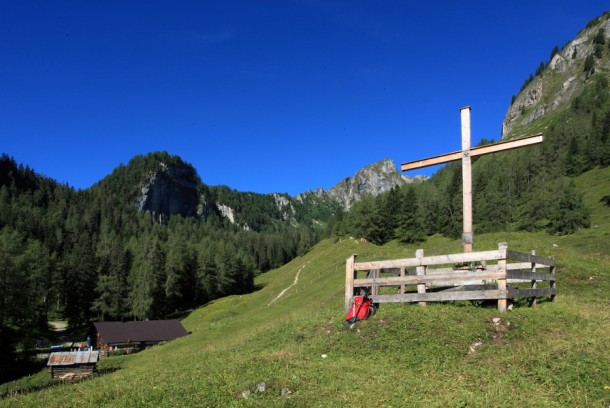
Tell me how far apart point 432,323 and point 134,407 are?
8921 millimetres

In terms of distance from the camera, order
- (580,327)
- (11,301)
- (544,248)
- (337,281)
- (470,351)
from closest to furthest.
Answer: (470,351)
(580,327)
(544,248)
(337,281)
(11,301)

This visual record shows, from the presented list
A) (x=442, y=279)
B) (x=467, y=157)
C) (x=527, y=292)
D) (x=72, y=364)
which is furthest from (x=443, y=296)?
(x=72, y=364)

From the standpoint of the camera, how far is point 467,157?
55.8ft

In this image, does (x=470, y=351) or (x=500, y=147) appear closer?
(x=470, y=351)

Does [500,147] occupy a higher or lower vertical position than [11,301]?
higher

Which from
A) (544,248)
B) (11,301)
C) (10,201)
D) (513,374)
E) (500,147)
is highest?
(10,201)

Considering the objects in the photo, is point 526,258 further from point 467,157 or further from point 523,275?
point 467,157

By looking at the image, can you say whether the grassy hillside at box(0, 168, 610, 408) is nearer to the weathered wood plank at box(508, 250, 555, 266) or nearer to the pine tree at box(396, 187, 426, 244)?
the weathered wood plank at box(508, 250, 555, 266)

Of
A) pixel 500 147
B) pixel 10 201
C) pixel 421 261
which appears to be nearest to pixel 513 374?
pixel 421 261

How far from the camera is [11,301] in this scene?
206ft

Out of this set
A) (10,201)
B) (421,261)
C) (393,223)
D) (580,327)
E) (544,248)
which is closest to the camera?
(580,327)

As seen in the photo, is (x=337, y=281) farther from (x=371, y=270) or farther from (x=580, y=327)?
(x=580, y=327)

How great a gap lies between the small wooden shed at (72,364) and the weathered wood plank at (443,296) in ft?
82.2

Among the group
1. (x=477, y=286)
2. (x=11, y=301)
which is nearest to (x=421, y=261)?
(x=477, y=286)
